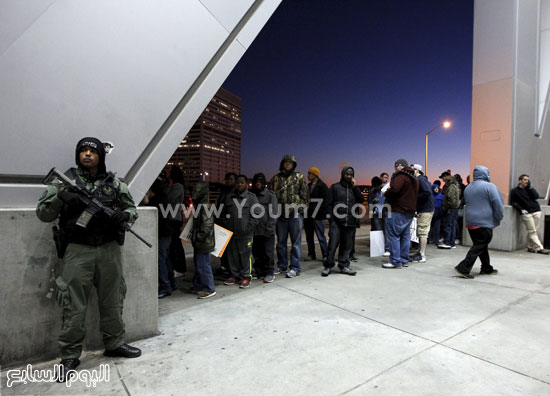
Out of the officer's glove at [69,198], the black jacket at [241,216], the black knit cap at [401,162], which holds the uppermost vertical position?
the black knit cap at [401,162]

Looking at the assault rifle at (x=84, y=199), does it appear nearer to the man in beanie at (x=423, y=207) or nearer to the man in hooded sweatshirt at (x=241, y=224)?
the man in hooded sweatshirt at (x=241, y=224)

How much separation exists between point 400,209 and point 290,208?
221 centimetres

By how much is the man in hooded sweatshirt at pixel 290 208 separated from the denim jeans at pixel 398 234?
71.5 inches

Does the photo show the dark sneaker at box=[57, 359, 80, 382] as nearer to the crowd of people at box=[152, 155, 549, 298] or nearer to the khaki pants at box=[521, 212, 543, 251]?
the crowd of people at box=[152, 155, 549, 298]

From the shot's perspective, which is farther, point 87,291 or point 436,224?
point 436,224

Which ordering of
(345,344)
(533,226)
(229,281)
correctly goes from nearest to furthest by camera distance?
(345,344) < (229,281) < (533,226)

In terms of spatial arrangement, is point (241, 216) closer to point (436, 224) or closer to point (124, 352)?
point (124, 352)

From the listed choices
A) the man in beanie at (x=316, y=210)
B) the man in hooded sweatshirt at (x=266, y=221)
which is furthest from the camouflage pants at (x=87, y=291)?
the man in beanie at (x=316, y=210)

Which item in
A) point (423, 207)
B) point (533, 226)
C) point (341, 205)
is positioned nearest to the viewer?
point (341, 205)

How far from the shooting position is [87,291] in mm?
2750

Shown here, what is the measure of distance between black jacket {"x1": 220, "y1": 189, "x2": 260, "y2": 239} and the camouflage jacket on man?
2.76 ft

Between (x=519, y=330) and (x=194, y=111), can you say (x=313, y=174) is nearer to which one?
(x=194, y=111)

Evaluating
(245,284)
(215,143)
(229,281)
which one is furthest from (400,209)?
(215,143)

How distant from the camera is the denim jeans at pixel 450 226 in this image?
27.7ft
